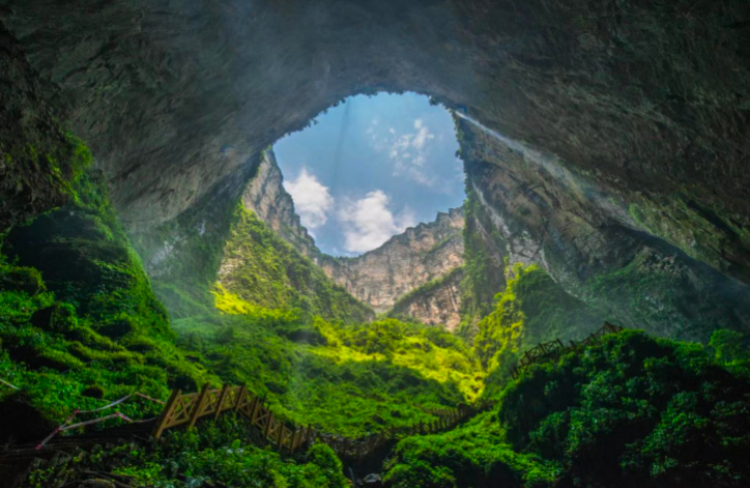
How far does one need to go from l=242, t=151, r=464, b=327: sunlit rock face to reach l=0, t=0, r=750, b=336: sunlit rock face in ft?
112

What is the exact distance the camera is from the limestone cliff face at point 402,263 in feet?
225

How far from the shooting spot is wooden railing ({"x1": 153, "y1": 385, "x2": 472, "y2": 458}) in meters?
7.05

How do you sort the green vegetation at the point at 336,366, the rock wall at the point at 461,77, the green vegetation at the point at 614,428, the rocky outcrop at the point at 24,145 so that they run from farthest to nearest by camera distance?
the green vegetation at the point at 336,366
the green vegetation at the point at 614,428
the rock wall at the point at 461,77
the rocky outcrop at the point at 24,145

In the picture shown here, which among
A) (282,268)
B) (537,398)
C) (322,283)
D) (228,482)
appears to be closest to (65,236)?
(228,482)

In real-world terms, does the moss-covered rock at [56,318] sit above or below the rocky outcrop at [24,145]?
below

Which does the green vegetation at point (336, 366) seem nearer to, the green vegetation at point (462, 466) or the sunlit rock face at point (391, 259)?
the green vegetation at point (462, 466)

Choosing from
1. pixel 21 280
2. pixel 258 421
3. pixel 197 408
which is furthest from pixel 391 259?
pixel 197 408

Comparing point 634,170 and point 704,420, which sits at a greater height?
point 634,170

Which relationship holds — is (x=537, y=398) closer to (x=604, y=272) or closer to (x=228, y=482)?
(x=228, y=482)

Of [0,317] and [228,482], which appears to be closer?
[228,482]

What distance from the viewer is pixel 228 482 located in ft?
20.9

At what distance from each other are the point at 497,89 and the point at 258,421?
53.0ft

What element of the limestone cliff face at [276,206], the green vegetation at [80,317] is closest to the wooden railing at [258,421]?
the green vegetation at [80,317]

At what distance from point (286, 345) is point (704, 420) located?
75.1ft
